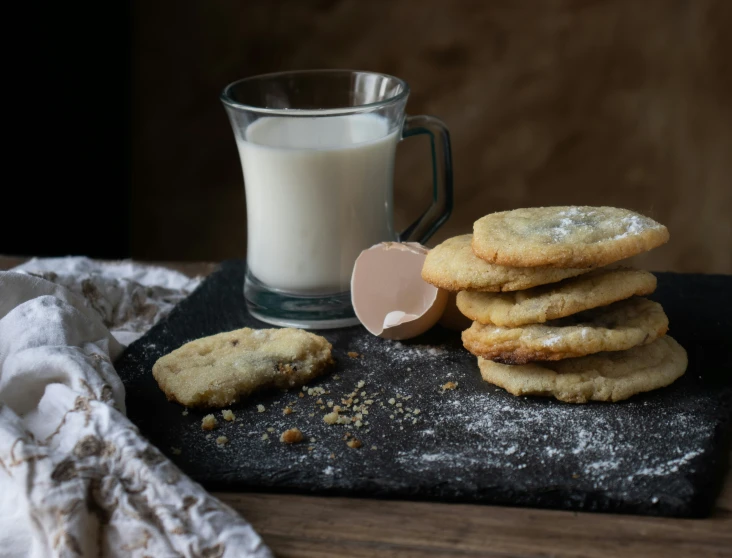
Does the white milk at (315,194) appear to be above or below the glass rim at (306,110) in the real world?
below

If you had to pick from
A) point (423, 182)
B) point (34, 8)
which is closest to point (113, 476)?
point (34, 8)

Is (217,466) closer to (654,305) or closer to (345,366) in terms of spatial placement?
(345,366)

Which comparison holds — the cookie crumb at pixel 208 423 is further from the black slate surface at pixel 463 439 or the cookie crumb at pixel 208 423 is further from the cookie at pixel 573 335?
the cookie at pixel 573 335

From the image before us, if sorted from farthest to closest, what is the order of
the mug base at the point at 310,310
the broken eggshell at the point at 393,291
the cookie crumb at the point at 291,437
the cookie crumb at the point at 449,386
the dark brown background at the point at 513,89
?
the dark brown background at the point at 513,89 < the mug base at the point at 310,310 < the broken eggshell at the point at 393,291 < the cookie crumb at the point at 449,386 < the cookie crumb at the point at 291,437

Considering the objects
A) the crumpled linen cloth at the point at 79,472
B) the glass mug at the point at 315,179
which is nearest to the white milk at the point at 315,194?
the glass mug at the point at 315,179

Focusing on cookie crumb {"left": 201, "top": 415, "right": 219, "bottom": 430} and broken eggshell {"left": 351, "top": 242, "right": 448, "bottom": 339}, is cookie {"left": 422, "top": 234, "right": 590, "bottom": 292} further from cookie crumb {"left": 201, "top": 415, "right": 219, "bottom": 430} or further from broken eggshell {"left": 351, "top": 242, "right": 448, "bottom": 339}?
cookie crumb {"left": 201, "top": 415, "right": 219, "bottom": 430}

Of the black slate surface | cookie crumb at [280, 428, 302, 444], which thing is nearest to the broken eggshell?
the black slate surface

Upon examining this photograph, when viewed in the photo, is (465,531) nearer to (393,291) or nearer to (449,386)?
(449,386)
